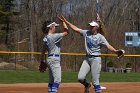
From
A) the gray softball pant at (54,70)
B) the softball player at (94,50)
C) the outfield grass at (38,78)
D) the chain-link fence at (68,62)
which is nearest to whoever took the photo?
the gray softball pant at (54,70)

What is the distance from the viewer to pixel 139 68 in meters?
45.8

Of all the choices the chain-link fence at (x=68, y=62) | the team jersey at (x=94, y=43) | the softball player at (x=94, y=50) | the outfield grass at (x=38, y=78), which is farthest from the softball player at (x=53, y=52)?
the chain-link fence at (x=68, y=62)

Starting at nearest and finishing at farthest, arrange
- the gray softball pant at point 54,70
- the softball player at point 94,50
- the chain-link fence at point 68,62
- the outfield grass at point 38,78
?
the gray softball pant at point 54,70 < the softball player at point 94,50 < the outfield grass at point 38,78 < the chain-link fence at point 68,62

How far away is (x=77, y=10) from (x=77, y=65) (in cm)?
1987

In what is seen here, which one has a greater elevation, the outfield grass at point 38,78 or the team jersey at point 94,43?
the team jersey at point 94,43

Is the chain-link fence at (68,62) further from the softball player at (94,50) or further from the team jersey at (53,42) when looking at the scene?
the team jersey at (53,42)

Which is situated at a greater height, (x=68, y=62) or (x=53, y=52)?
(x=53, y=52)

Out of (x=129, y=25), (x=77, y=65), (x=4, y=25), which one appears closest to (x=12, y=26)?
(x=4, y=25)

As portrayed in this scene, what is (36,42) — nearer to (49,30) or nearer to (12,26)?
(12,26)

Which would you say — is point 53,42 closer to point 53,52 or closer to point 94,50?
point 53,52

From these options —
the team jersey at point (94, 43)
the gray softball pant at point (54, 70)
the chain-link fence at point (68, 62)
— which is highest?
the team jersey at point (94, 43)

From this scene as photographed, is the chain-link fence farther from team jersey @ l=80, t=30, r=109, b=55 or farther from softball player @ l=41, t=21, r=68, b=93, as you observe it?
softball player @ l=41, t=21, r=68, b=93

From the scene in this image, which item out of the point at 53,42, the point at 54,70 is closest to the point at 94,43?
the point at 53,42

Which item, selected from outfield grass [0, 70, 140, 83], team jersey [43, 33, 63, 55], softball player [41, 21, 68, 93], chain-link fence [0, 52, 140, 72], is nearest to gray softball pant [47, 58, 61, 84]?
softball player [41, 21, 68, 93]
